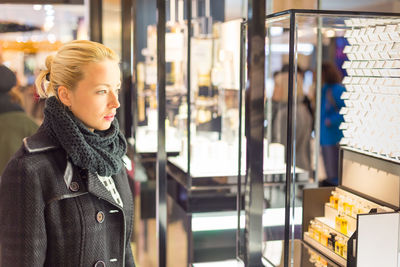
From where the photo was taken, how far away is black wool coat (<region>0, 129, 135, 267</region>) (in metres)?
1.66

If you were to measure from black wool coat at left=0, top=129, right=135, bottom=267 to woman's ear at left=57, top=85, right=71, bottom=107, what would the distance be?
12cm

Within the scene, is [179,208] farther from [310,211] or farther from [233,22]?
[310,211]

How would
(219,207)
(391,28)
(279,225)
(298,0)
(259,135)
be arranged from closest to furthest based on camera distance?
1. (259,135)
2. (391,28)
3. (279,225)
4. (298,0)
5. (219,207)

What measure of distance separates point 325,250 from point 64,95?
1.71 metres

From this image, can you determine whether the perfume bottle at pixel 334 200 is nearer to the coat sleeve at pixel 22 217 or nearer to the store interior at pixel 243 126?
the store interior at pixel 243 126

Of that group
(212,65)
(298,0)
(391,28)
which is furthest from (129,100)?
(391,28)

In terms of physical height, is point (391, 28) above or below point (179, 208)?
above

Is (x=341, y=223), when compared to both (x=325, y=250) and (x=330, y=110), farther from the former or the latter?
(x=330, y=110)

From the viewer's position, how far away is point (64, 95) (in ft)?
5.96

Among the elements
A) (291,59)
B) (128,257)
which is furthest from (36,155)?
(291,59)

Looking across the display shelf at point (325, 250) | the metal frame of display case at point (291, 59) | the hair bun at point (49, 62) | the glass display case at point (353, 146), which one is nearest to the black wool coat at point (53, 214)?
the hair bun at point (49, 62)

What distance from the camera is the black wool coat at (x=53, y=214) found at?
5.46 feet

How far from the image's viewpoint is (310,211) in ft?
10.6

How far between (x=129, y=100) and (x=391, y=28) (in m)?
3.81
